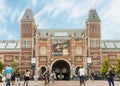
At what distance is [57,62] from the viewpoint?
9550 centimetres

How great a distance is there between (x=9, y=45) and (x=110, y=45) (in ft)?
102

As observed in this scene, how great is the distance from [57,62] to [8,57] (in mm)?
14545

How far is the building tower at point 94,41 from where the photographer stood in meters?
92.1

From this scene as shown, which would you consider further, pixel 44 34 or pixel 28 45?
pixel 44 34

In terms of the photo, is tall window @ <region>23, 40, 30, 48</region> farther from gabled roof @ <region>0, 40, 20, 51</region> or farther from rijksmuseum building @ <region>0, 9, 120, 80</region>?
gabled roof @ <region>0, 40, 20, 51</region>

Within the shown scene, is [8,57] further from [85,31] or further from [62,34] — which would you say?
[85,31]

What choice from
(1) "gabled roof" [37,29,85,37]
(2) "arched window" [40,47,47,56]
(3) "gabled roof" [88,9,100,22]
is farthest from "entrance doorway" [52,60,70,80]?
(3) "gabled roof" [88,9,100,22]

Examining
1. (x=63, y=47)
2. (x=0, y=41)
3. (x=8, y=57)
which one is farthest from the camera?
(x=0, y=41)

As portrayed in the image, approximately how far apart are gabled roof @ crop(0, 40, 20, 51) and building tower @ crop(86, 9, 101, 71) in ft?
71.5

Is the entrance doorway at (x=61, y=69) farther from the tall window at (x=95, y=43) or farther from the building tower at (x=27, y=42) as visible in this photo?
the tall window at (x=95, y=43)

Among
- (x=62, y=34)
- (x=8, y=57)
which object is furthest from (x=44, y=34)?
(x=8, y=57)

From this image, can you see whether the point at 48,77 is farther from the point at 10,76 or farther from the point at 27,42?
the point at 27,42

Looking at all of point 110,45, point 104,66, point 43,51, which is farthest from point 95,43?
point 43,51

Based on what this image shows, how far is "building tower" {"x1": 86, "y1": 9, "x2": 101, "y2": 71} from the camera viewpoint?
92125mm
